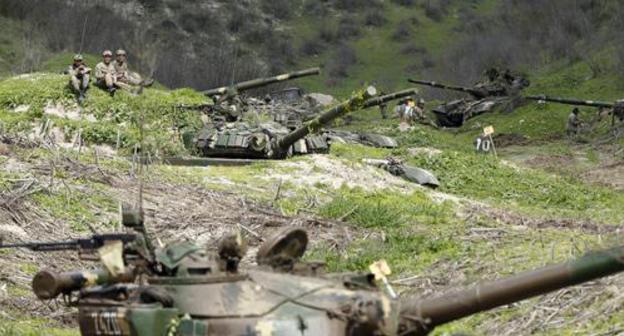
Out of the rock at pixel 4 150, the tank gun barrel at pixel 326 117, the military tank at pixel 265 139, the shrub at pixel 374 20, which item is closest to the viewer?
the rock at pixel 4 150

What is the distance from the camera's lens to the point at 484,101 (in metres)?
40.4

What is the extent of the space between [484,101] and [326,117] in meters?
20.4

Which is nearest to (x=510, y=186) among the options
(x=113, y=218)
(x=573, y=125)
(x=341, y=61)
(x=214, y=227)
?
(x=214, y=227)

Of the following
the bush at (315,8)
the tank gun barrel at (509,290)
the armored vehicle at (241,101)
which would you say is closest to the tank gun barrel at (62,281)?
the tank gun barrel at (509,290)

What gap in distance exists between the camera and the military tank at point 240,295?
7031mm

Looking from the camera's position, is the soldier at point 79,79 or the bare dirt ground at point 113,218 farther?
the soldier at point 79,79

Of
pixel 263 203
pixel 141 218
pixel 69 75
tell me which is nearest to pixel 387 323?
pixel 141 218

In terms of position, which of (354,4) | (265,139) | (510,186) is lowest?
(354,4)

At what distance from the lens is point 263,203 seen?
17203 mm

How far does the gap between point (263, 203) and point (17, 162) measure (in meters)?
3.57

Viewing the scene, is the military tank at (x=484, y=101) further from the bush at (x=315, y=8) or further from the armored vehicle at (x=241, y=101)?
the bush at (x=315, y=8)

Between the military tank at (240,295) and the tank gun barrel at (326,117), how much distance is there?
12010 mm

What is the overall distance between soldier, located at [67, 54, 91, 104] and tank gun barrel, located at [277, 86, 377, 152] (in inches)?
202

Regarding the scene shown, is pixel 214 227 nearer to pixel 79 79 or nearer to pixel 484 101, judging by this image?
pixel 79 79
